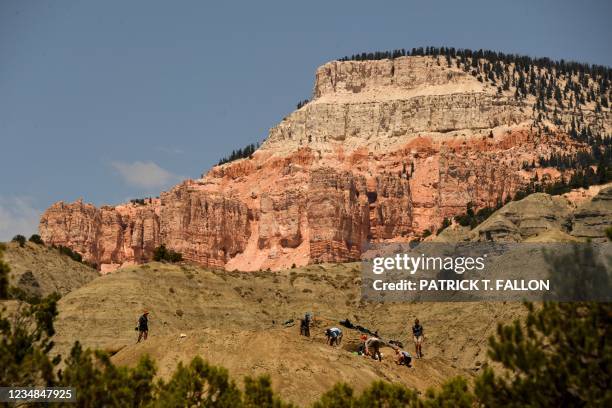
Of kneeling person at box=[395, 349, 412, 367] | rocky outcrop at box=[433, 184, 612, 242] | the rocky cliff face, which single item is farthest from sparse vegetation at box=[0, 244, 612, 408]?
the rocky cliff face

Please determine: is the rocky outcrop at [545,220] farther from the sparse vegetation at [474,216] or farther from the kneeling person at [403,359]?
the kneeling person at [403,359]

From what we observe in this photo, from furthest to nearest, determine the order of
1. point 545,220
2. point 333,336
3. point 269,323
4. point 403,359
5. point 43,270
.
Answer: point 545,220
point 43,270
point 269,323
point 333,336
point 403,359

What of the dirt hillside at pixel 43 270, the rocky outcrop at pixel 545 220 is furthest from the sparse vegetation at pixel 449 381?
the rocky outcrop at pixel 545 220

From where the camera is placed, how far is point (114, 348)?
220 ft

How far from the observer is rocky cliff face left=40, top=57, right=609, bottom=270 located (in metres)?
170

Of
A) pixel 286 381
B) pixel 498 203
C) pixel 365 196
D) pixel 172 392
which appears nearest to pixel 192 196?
pixel 365 196

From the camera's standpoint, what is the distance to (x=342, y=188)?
558ft

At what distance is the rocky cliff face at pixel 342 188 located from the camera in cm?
16988

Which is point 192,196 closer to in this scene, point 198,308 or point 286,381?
point 198,308

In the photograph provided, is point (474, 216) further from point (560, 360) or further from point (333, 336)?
point (560, 360)

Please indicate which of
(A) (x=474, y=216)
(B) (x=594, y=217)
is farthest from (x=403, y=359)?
(A) (x=474, y=216)

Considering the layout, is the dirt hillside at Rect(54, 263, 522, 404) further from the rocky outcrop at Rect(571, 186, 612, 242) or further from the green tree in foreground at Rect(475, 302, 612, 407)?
the rocky outcrop at Rect(571, 186, 612, 242)

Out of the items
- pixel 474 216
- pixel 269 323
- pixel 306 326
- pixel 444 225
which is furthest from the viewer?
pixel 444 225

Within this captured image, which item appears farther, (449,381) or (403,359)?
(403,359)
